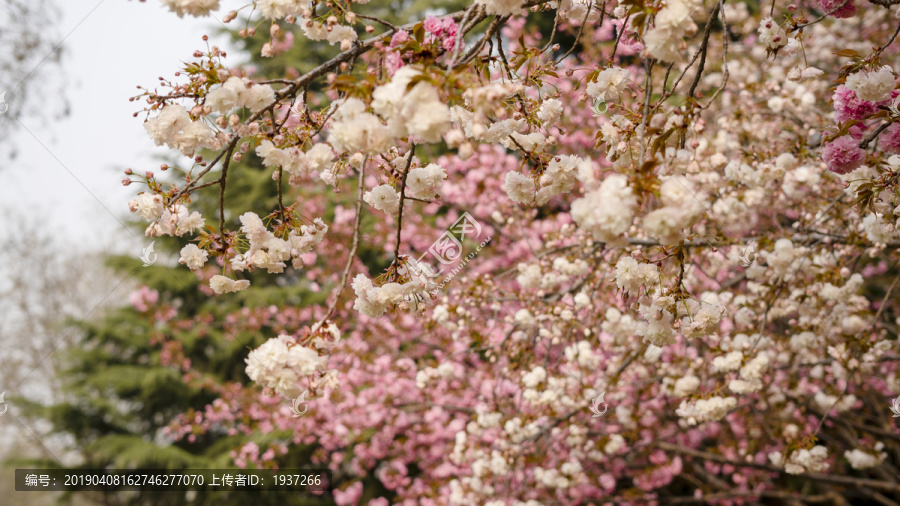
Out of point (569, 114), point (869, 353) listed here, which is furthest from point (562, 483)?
point (569, 114)

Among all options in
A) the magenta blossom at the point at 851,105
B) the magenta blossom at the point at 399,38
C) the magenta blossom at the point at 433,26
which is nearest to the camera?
the magenta blossom at the point at 399,38

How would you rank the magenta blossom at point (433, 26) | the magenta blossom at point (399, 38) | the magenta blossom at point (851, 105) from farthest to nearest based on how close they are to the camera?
1. the magenta blossom at point (851, 105)
2. the magenta blossom at point (433, 26)
3. the magenta blossom at point (399, 38)

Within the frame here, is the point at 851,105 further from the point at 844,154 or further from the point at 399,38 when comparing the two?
the point at 399,38

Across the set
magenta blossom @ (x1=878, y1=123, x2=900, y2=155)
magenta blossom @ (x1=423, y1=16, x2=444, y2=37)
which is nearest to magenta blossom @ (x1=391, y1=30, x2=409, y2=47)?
magenta blossom @ (x1=423, y1=16, x2=444, y2=37)

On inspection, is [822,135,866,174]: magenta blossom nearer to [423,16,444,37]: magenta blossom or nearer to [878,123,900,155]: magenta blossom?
[878,123,900,155]: magenta blossom

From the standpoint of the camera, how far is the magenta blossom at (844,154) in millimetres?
1438

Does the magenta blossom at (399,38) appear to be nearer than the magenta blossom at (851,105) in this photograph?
Yes

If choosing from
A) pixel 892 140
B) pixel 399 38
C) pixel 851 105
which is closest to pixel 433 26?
pixel 399 38

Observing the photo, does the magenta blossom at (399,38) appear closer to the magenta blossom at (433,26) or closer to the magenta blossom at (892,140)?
the magenta blossom at (433,26)

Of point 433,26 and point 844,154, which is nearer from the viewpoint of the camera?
point 433,26

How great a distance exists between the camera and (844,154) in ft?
4.75

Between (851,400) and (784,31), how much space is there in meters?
2.70

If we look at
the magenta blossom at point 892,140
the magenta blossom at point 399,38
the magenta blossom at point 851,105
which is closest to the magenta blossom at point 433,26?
the magenta blossom at point 399,38

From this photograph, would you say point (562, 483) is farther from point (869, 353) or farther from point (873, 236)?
point (873, 236)
